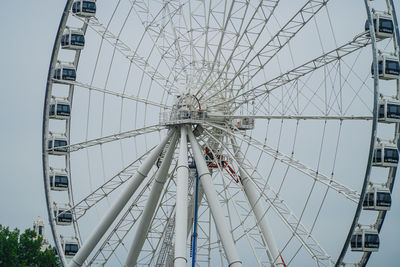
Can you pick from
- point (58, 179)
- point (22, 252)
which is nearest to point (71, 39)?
point (58, 179)

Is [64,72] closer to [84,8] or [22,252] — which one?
[84,8]

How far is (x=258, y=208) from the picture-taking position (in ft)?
165

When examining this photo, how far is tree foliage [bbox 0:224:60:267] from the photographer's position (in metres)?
84.2

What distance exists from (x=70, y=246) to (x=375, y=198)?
23085 millimetres

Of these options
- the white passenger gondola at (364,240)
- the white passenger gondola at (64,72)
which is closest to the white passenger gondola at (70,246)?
the white passenger gondola at (64,72)

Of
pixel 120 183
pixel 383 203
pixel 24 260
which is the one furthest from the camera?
pixel 24 260

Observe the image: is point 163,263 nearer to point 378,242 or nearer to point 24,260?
point 378,242

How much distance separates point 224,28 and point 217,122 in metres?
6.97

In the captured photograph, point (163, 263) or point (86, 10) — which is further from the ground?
point (86, 10)

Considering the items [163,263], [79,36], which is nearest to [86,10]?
[79,36]

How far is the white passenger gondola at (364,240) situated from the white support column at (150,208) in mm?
12445

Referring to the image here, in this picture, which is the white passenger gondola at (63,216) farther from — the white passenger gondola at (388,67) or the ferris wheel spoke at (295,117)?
the white passenger gondola at (388,67)

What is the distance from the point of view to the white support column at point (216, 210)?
144ft

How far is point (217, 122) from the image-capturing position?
167 ft
